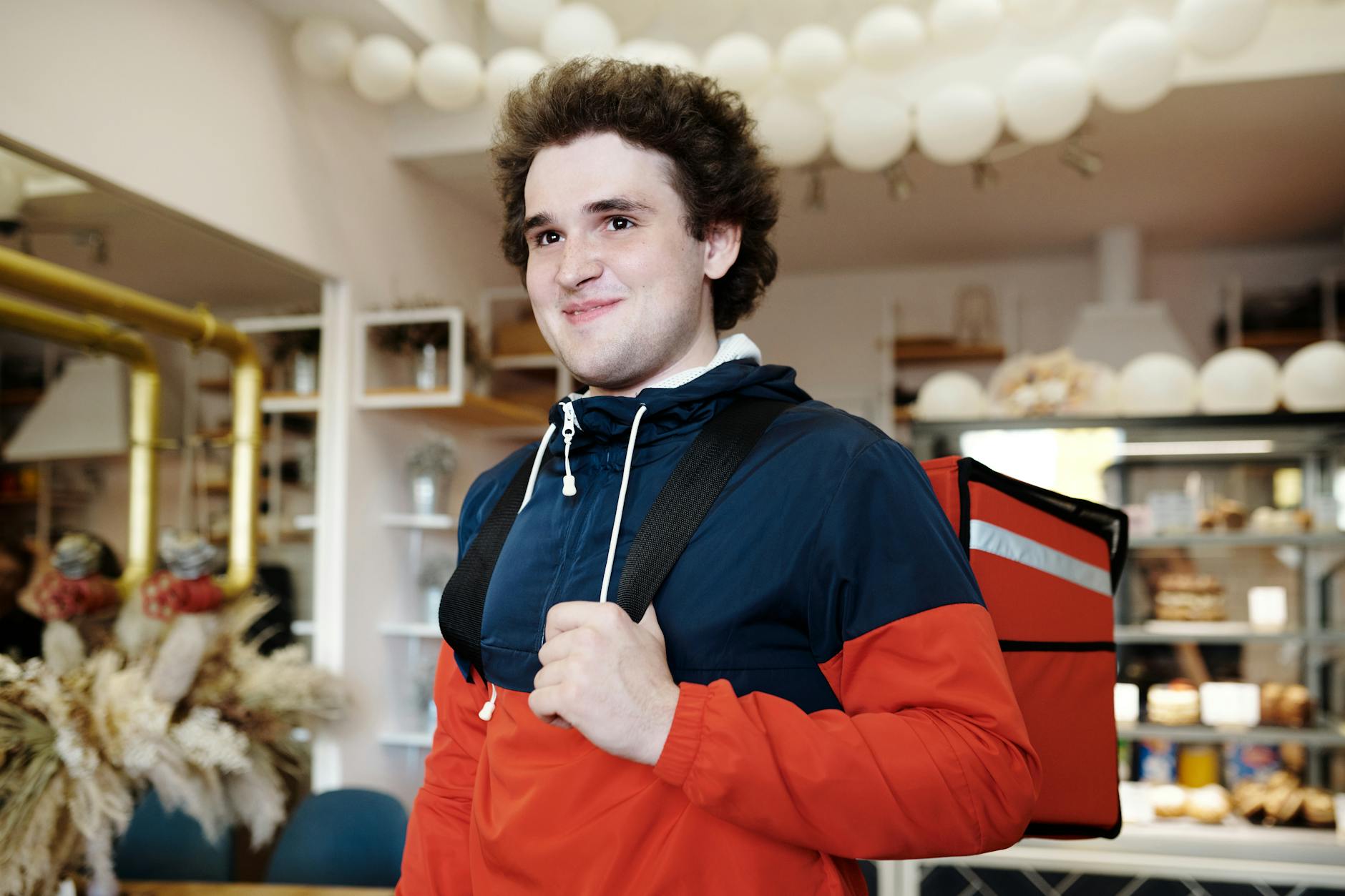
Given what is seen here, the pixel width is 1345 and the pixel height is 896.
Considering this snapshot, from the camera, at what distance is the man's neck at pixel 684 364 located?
44.8 inches

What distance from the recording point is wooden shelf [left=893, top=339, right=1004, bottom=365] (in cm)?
538

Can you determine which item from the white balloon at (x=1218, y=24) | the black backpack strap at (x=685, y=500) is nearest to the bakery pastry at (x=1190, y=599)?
the white balloon at (x=1218, y=24)

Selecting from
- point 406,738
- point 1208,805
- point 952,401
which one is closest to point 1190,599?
point 1208,805

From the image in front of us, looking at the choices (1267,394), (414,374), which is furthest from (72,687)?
(1267,394)

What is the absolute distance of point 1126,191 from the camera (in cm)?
447

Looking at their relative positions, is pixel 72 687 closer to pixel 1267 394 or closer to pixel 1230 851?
pixel 1230 851

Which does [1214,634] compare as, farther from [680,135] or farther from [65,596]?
[65,596]

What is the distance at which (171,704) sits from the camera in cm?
210

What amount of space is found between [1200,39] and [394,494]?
9.54 feet

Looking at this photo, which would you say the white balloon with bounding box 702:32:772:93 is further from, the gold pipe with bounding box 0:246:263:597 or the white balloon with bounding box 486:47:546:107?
the gold pipe with bounding box 0:246:263:597

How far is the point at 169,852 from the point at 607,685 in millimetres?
2141

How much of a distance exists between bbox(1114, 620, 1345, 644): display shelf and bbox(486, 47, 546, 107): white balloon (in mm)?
2451

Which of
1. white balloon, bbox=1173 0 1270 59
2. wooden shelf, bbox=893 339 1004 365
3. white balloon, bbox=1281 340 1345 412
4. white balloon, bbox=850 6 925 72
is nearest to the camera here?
white balloon, bbox=1173 0 1270 59

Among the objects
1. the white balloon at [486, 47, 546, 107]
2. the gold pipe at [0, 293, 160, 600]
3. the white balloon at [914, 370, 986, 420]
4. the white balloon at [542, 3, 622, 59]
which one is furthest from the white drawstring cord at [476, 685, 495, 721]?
the white balloon at [914, 370, 986, 420]
